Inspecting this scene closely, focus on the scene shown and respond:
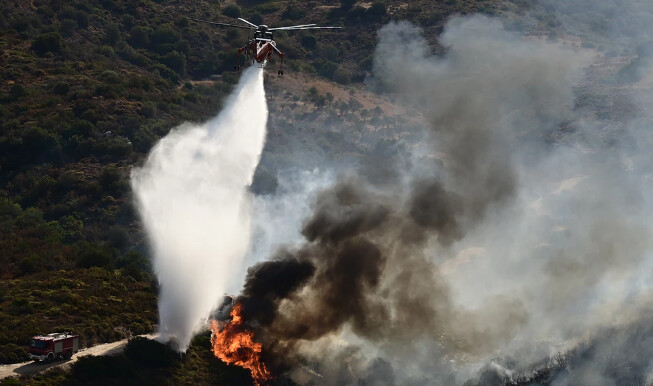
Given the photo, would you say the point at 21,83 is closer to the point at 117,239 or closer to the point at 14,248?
the point at 117,239

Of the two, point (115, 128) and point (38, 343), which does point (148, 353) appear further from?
point (115, 128)

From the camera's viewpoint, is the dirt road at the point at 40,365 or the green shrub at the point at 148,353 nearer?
the dirt road at the point at 40,365

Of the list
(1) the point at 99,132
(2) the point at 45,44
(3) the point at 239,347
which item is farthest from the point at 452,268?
(2) the point at 45,44

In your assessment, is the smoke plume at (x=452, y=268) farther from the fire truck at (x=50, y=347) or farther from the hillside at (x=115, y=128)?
the fire truck at (x=50, y=347)

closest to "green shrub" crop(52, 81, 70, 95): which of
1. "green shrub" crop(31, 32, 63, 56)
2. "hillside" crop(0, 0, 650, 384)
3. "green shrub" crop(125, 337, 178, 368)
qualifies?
"hillside" crop(0, 0, 650, 384)

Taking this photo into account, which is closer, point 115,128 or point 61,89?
point 115,128

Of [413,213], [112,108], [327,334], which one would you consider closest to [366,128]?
[112,108]

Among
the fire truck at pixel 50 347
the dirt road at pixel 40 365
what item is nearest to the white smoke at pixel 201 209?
the dirt road at pixel 40 365
